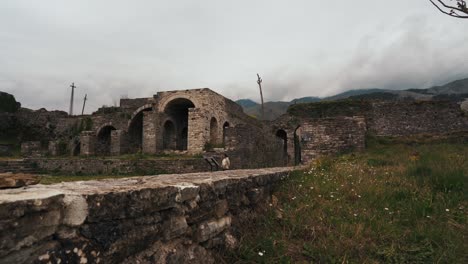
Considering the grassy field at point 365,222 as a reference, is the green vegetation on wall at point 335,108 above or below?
above

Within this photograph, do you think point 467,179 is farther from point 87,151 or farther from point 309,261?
point 87,151

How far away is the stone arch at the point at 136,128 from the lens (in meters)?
20.8

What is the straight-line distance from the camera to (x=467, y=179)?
15.3ft

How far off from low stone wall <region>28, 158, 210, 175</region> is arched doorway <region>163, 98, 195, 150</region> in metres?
7.27

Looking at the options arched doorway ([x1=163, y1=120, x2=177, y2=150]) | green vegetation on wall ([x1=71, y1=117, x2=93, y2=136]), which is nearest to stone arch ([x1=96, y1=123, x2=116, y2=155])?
green vegetation on wall ([x1=71, y1=117, x2=93, y2=136])

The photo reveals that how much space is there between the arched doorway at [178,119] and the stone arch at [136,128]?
155cm

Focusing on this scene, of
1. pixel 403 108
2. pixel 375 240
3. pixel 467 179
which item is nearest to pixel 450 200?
pixel 467 179

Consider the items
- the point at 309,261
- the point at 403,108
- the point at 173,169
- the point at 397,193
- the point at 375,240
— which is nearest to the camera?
the point at 309,261

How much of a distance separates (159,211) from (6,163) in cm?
1591

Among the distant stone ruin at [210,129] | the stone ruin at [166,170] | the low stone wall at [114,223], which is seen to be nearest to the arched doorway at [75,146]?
the distant stone ruin at [210,129]

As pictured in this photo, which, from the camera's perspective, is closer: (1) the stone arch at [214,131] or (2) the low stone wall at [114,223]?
(2) the low stone wall at [114,223]

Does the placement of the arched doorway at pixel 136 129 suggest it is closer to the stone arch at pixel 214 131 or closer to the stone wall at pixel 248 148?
the stone arch at pixel 214 131

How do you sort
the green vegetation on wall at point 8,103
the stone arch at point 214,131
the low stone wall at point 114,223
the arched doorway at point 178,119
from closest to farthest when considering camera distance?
the low stone wall at point 114,223 < the stone arch at point 214,131 < the arched doorway at point 178,119 < the green vegetation on wall at point 8,103

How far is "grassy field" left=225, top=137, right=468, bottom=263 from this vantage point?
2863mm
